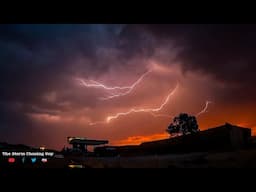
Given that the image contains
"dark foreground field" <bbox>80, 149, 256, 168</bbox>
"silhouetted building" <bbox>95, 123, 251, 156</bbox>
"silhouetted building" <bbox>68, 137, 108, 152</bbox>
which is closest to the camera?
"dark foreground field" <bbox>80, 149, 256, 168</bbox>

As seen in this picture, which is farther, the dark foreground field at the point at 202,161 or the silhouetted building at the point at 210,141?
the silhouetted building at the point at 210,141

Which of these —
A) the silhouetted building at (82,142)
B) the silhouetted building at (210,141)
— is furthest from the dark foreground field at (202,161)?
the silhouetted building at (82,142)

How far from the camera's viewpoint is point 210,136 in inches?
507

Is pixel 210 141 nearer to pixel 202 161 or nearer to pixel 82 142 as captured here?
pixel 202 161

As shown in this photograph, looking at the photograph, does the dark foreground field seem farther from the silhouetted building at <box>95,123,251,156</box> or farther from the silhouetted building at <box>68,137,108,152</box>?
the silhouetted building at <box>68,137,108,152</box>

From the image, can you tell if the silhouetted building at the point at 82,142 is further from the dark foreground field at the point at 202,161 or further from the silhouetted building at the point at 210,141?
the dark foreground field at the point at 202,161

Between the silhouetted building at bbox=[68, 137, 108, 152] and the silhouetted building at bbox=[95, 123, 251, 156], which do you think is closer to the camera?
the silhouetted building at bbox=[95, 123, 251, 156]

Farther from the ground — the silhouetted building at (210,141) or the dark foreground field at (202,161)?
the silhouetted building at (210,141)

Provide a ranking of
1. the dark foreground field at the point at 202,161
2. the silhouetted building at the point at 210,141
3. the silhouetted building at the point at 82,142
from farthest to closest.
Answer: the silhouetted building at the point at 82,142 → the silhouetted building at the point at 210,141 → the dark foreground field at the point at 202,161

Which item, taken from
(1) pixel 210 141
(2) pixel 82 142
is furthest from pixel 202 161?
(2) pixel 82 142

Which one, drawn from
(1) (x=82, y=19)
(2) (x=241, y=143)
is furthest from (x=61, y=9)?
(2) (x=241, y=143)

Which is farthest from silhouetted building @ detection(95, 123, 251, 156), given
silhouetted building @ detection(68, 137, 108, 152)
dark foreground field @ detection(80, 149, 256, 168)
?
silhouetted building @ detection(68, 137, 108, 152)

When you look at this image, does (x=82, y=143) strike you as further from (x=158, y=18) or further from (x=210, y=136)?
(x=158, y=18)

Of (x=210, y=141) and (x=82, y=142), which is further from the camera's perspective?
(x=82, y=142)
